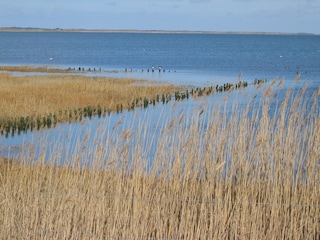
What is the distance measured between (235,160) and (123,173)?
4.96 ft

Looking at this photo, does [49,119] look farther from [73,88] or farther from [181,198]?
[181,198]

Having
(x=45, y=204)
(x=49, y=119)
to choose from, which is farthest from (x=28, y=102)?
(x=45, y=204)

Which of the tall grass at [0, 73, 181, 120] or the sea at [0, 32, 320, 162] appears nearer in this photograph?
the sea at [0, 32, 320, 162]

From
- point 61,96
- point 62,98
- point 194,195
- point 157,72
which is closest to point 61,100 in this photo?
point 62,98

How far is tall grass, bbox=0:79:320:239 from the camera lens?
24.6 feet

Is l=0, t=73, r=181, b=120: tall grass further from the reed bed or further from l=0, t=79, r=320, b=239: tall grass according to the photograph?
l=0, t=79, r=320, b=239: tall grass

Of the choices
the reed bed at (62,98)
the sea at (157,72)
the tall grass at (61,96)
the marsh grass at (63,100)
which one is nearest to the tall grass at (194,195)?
the sea at (157,72)

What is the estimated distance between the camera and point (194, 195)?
779 centimetres

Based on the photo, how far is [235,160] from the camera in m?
7.95

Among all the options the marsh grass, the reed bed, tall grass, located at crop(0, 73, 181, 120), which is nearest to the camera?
the marsh grass

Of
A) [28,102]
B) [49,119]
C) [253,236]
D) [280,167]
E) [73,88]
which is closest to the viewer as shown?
[253,236]

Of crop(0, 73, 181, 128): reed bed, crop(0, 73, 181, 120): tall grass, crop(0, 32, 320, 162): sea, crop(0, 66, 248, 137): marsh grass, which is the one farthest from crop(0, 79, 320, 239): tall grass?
crop(0, 73, 181, 120): tall grass

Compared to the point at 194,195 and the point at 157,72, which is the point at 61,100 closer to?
the point at 194,195

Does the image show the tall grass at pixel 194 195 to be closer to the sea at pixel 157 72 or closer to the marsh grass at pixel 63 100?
the sea at pixel 157 72
